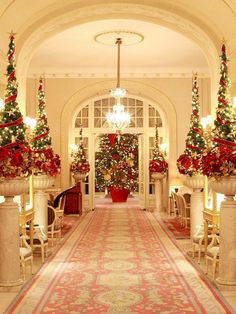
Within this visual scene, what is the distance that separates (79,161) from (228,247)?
10.0 m

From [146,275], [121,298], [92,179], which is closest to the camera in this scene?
[121,298]

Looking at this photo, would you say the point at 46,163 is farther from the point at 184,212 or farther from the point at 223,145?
the point at 184,212

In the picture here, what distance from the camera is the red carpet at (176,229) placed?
1103cm

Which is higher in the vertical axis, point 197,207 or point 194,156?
point 194,156

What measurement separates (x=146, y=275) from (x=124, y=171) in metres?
15.1

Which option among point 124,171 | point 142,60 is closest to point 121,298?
point 142,60

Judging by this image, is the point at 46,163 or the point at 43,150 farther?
the point at 43,150

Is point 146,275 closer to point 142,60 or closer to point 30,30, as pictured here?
point 30,30

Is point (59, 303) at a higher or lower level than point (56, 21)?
lower

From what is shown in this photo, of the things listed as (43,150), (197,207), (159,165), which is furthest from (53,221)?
(159,165)

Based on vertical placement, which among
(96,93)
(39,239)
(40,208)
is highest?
(96,93)

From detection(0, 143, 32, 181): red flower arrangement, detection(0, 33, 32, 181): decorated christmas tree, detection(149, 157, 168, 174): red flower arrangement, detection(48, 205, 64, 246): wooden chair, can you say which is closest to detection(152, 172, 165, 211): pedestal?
detection(149, 157, 168, 174): red flower arrangement

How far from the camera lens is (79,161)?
1578 cm

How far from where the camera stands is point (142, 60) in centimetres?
1457
